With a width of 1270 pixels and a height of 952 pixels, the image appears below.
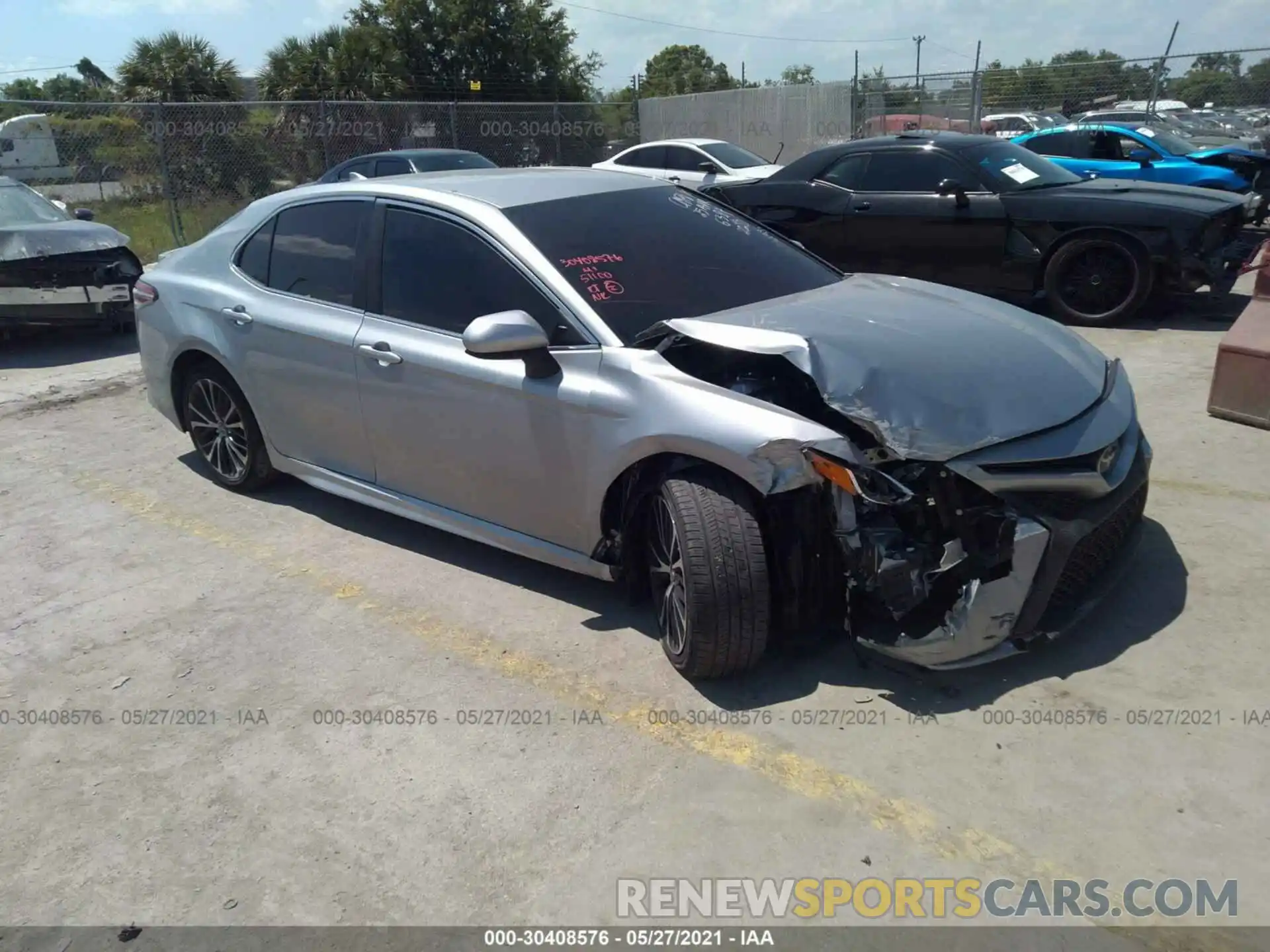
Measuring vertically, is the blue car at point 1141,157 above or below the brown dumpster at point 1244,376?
above

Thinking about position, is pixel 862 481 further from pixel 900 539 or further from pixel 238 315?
pixel 238 315

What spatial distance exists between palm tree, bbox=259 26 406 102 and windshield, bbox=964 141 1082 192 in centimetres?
2230

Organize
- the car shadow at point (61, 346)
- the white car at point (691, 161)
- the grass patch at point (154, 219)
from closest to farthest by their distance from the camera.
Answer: the car shadow at point (61, 346), the white car at point (691, 161), the grass patch at point (154, 219)

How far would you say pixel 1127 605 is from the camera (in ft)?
12.7

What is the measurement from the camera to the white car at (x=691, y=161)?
14500mm

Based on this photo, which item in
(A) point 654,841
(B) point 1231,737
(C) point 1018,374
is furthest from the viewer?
(C) point 1018,374

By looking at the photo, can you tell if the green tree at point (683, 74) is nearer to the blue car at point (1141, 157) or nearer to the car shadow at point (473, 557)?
the blue car at point (1141, 157)

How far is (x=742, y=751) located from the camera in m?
3.19

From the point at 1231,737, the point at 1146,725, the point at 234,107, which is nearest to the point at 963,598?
the point at 1146,725

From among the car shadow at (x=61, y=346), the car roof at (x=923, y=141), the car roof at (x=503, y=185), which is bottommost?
the car shadow at (x=61, y=346)

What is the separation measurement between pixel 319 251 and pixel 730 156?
11.4 metres

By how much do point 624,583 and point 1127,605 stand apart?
193cm

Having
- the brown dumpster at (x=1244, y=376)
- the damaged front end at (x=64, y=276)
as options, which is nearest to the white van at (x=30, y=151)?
the damaged front end at (x=64, y=276)
